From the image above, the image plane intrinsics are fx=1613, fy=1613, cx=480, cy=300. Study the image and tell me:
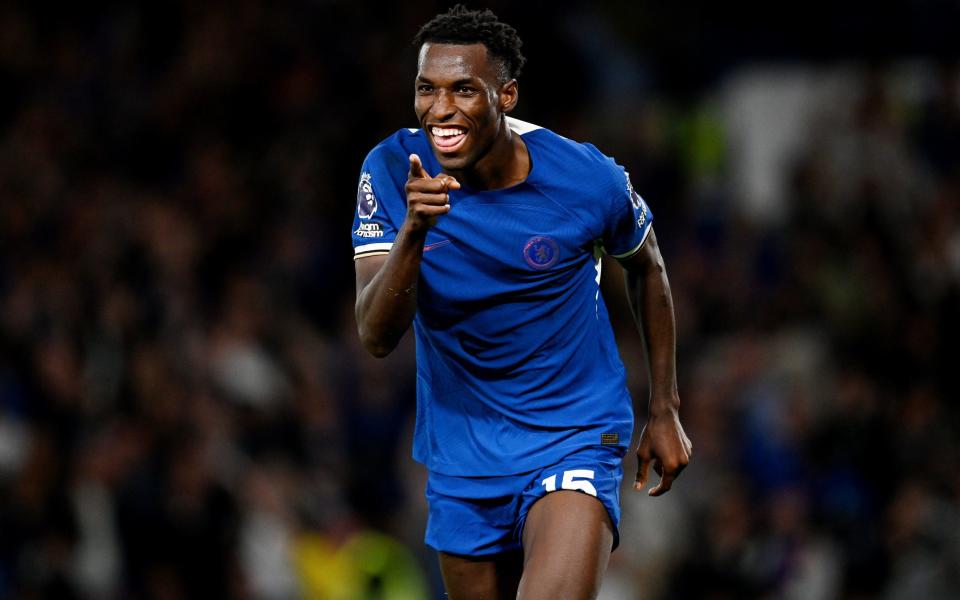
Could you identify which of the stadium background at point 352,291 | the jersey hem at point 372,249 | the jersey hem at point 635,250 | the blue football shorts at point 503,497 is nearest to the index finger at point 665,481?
the blue football shorts at point 503,497

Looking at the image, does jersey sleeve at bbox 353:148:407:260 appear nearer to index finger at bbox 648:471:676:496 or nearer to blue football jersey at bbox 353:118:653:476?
blue football jersey at bbox 353:118:653:476

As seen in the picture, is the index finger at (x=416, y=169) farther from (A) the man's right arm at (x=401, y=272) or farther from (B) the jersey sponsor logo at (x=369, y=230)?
(B) the jersey sponsor logo at (x=369, y=230)

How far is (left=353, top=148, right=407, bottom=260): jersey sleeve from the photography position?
445 cm

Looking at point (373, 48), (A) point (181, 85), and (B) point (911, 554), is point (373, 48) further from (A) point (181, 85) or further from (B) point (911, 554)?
(B) point (911, 554)

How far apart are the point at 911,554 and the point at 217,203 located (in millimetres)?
5016

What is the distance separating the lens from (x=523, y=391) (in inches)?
181

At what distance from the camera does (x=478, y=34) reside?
439cm

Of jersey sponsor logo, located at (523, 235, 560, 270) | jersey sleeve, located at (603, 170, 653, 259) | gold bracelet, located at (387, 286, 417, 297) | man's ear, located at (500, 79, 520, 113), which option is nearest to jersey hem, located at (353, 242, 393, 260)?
gold bracelet, located at (387, 286, 417, 297)

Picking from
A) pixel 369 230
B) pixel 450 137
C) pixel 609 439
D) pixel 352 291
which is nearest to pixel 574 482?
pixel 609 439

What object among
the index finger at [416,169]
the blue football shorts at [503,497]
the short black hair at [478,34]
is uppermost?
the short black hair at [478,34]

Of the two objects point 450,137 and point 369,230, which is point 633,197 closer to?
point 450,137

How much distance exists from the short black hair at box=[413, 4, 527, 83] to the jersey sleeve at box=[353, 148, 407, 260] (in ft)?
1.27

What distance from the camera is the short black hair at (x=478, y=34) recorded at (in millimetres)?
4371

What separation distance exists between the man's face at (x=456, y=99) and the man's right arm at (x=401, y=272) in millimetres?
298
